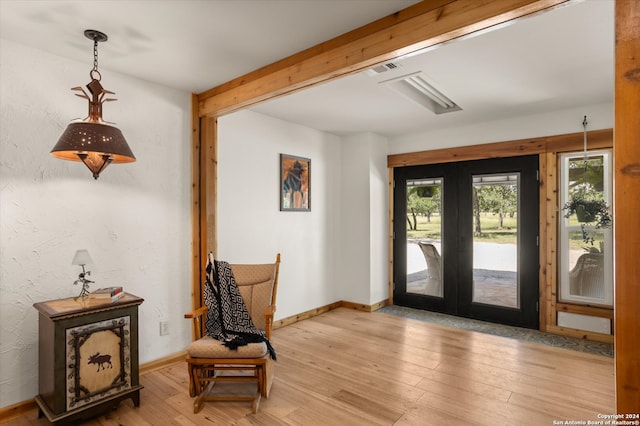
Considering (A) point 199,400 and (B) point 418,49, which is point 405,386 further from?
(B) point 418,49

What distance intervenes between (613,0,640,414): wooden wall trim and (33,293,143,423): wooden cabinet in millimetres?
2828

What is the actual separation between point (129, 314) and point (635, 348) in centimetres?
289

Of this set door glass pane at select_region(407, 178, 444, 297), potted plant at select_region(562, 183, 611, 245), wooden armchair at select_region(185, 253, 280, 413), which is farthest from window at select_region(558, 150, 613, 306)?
wooden armchair at select_region(185, 253, 280, 413)

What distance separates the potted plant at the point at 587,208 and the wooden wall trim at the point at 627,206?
9.56ft

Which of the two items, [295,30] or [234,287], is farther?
[234,287]

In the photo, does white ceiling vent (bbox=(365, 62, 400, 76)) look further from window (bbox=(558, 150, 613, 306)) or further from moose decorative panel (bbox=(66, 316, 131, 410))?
moose decorative panel (bbox=(66, 316, 131, 410))

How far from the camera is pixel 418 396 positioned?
2.74m

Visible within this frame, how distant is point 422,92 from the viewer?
376cm

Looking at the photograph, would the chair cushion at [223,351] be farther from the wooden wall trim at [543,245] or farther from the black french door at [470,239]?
the wooden wall trim at [543,245]

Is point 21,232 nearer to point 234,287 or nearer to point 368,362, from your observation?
point 234,287

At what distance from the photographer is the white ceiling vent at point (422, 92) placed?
323 cm

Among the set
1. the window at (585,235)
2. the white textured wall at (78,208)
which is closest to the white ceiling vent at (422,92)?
the window at (585,235)

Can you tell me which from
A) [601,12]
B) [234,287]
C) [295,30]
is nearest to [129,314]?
[234,287]

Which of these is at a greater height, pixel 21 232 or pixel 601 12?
pixel 601 12
